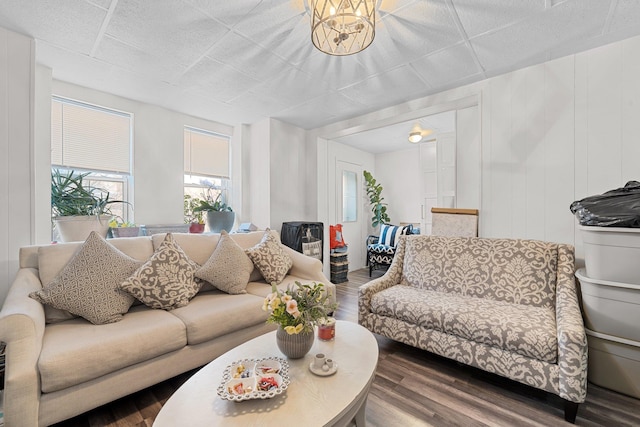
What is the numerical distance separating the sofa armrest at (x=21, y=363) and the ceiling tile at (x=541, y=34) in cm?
341

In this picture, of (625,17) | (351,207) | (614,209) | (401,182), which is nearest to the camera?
(614,209)

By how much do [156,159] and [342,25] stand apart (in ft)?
9.45

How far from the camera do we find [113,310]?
1.75m

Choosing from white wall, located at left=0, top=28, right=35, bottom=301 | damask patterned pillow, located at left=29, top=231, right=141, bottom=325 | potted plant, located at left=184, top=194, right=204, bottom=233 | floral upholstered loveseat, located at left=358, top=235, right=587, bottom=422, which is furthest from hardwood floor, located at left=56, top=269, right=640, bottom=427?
potted plant, located at left=184, top=194, right=204, bottom=233

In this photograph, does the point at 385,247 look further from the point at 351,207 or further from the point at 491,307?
the point at 491,307

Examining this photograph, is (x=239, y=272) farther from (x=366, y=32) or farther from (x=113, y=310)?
(x=366, y=32)

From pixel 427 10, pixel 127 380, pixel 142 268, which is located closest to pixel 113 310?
pixel 142 268

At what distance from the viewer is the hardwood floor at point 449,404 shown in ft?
4.93

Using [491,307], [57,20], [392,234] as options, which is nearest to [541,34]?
[491,307]

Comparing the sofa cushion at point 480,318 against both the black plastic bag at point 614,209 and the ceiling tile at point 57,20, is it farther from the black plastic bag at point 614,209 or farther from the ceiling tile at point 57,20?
the ceiling tile at point 57,20

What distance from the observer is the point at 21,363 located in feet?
4.14

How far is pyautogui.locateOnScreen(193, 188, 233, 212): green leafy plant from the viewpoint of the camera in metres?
3.89

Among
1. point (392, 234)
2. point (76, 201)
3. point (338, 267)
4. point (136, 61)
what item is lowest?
point (338, 267)

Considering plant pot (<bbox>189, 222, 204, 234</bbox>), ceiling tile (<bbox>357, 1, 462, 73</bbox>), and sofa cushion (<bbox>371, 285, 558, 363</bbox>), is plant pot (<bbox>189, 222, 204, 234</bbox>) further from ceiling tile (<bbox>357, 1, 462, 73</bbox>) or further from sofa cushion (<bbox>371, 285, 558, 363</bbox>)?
ceiling tile (<bbox>357, 1, 462, 73</bbox>)
